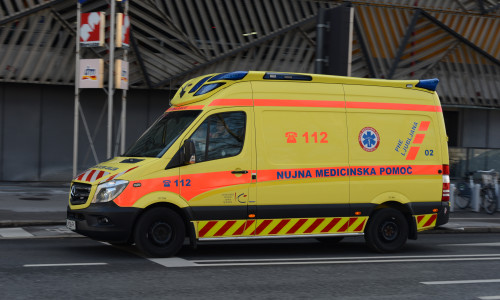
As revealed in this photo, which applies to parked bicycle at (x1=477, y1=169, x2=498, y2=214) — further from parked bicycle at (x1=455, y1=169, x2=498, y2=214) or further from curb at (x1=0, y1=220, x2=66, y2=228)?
curb at (x1=0, y1=220, x2=66, y2=228)

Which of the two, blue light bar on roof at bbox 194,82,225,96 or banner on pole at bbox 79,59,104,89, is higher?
banner on pole at bbox 79,59,104,89

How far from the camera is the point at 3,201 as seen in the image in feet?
56.1

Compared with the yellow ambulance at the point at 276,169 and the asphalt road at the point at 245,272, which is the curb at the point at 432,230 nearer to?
the asphalt road at the point at 245,272

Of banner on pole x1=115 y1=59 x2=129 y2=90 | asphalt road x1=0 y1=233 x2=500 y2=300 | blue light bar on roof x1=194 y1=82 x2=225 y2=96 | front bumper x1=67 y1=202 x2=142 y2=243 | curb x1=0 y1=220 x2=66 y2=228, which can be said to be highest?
banner on pole x1=115 y1=59 x2=129 y2=90

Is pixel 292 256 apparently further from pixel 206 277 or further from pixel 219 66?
pixel 219 66

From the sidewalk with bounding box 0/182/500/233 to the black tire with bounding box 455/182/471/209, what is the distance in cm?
19

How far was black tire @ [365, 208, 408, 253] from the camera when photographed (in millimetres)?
11055

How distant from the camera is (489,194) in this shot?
64.3 feet

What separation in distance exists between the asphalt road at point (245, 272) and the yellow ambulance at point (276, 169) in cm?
44

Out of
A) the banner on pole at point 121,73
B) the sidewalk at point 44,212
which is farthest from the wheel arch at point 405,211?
the banner on pole at point 121,73

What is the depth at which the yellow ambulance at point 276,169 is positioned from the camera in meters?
9.67

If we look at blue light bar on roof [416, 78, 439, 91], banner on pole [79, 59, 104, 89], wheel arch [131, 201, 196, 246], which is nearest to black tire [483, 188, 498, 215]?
blue light bar on roof [416, 78, 439, 91]

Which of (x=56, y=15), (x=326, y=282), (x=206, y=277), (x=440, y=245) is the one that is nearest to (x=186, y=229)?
(x=206, y=277)

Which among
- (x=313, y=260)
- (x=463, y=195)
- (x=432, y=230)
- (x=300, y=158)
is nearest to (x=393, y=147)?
(x=300, y=158)
